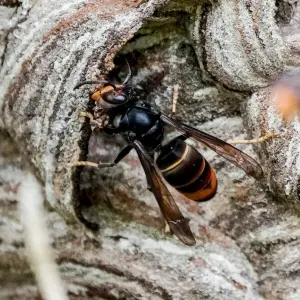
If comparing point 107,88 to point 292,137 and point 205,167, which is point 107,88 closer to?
point 205,167

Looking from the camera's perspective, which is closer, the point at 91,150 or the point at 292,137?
the point at 292,137

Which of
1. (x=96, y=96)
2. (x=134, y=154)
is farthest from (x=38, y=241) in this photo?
(x=96, y=96)

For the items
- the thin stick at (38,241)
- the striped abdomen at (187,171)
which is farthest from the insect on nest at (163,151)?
the thin stick at (38,241)

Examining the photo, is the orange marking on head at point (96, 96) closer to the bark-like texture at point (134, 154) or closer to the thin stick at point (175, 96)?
the bark-like texture at point (134, 154)

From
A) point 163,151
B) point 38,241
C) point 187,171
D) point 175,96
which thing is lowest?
point 38,241

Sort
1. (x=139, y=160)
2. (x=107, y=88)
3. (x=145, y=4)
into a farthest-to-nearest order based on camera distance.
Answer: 1. (x=139, y=160)
2. (x=107, y=88)
3. (x=145, y=4)

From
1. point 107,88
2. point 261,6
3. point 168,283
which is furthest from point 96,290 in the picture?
point 261,6

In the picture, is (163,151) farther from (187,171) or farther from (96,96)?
(96,96)
